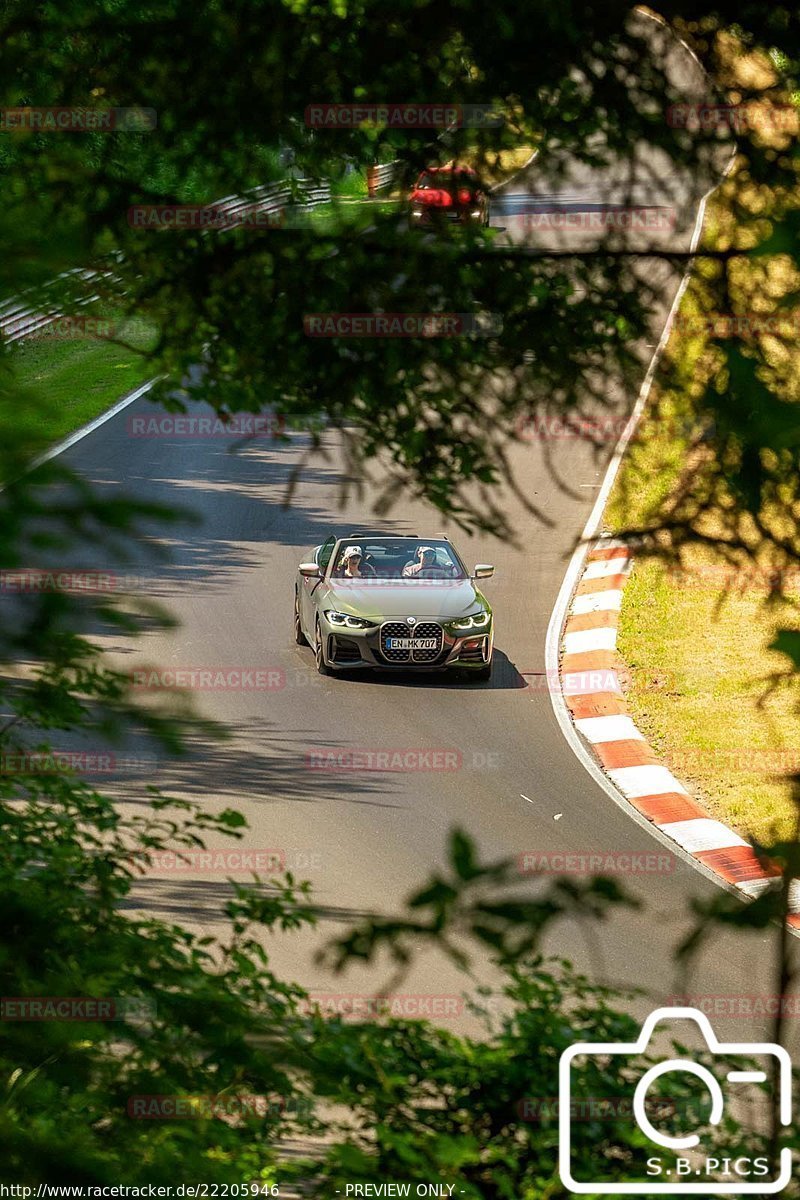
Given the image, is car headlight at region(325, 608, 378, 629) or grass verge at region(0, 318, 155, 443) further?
car headlight at region(325, 608, 378, 629)

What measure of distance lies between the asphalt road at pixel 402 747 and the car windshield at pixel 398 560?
1.09 metres

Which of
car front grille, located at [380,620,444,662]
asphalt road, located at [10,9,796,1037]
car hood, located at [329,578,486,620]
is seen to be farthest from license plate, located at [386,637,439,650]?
asphalt road, located at [10,9,796,1037]

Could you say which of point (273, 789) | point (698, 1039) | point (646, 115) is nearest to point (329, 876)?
point (273, 789)

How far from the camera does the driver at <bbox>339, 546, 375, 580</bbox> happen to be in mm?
14109

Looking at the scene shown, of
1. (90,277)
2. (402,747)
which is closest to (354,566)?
(402,747)

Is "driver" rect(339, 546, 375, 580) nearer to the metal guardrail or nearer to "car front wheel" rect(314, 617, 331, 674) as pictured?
"car front wheel" rect(314, 617, 331, 674)

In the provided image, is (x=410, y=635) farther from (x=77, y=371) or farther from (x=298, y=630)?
(x=77, y=371)

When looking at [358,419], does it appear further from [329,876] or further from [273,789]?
[273,789]

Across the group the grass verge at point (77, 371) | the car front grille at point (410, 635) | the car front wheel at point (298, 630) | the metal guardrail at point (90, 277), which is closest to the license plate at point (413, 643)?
the car front grille at point (410, 635)

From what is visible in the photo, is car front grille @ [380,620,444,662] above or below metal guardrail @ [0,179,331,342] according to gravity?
below

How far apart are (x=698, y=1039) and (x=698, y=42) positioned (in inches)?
216

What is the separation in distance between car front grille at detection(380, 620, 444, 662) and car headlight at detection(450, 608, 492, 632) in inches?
6.5

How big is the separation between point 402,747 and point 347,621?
6.61 feet

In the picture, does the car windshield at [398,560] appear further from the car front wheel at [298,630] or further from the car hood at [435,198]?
the car hood at [435,198]
